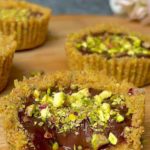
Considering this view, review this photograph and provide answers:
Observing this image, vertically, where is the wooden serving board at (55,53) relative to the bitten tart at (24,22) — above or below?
below

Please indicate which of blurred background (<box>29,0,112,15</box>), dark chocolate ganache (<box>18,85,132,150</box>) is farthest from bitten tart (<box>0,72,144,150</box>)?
blurred background (<box>29,0,112,15</box>)

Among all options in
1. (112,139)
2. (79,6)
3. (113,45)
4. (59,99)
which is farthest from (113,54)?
(79,6)

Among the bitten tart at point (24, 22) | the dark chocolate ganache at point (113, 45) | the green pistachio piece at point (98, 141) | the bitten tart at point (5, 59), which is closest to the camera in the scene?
the green pistachio piece at point (98, 141)

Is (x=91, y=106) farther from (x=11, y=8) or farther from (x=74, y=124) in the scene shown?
(x=11, y=8)

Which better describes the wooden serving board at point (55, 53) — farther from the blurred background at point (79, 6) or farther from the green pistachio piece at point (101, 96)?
the blurred background at point (79, 6)

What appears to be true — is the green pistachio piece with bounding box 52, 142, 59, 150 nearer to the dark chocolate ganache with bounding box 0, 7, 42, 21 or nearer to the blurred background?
the dark chocolate ganache with bounding box 0, 7, 42, 21

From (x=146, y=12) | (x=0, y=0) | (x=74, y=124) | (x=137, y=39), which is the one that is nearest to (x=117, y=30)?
(x=137, y=39)

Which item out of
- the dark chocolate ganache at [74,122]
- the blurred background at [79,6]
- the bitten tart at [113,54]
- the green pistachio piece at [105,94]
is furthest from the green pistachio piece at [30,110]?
the blurred background at [79,6]
